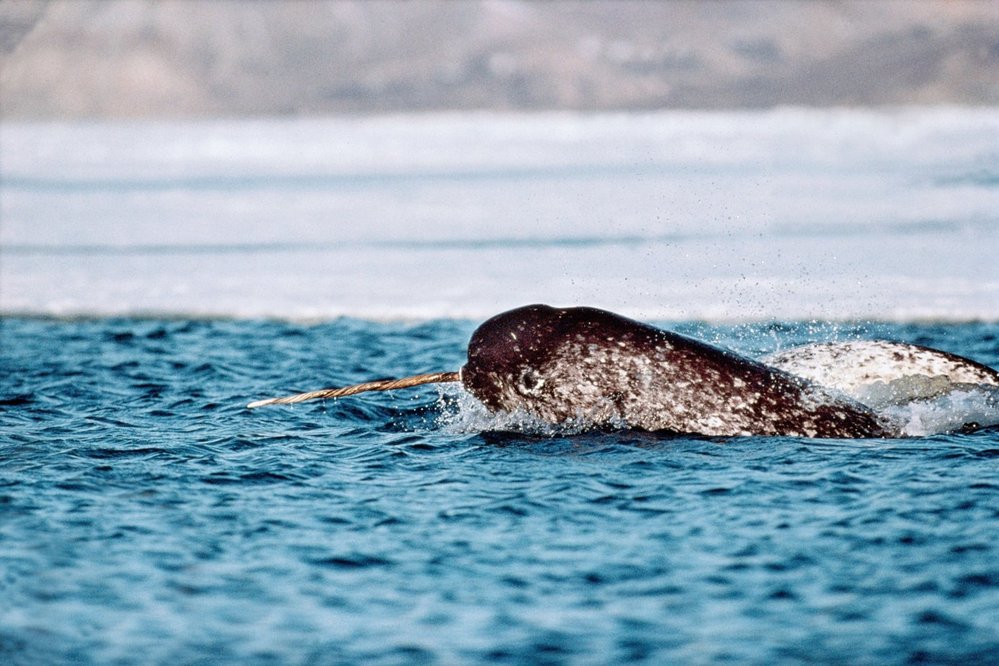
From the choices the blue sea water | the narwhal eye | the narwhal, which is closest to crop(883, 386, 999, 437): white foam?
the narwhal

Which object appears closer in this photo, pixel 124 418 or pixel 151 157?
pixel 124 418

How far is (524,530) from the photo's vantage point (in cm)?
755

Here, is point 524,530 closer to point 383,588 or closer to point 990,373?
point 383,588

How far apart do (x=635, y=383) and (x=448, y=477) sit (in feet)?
5.97

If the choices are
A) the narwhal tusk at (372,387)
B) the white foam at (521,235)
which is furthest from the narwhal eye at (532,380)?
the white foam at (521,235)

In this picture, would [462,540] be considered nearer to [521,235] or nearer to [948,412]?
[948,412]

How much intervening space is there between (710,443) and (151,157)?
4849 centimetres

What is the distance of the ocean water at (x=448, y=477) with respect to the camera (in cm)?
620

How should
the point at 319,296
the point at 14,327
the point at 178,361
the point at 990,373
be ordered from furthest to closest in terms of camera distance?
1. the point at 319,296
2. the point at 14,327
3. the point at 178,361
4. the point at 990,373

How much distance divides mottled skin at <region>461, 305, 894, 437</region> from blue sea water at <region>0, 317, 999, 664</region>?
28cm

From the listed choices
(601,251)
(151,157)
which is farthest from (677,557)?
(151,157)

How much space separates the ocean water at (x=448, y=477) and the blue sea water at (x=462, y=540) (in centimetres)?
2

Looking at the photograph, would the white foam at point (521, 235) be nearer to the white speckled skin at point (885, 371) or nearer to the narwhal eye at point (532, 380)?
the white speckled skin at point (885, 371)

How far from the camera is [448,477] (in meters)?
8.66
